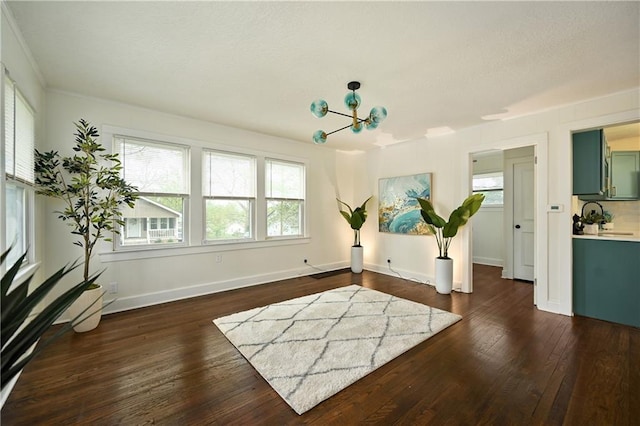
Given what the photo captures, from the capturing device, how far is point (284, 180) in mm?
5004

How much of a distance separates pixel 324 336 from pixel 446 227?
260 centimetres


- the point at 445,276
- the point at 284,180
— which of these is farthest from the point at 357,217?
the point at 445,276

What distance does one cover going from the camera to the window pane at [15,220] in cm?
217

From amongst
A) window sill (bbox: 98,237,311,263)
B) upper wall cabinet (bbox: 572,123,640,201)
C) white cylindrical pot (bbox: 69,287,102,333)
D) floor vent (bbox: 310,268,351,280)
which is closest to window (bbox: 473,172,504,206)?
upper wall cabinet (bbox: 572,123,640,201)

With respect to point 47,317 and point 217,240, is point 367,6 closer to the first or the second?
point 47,317

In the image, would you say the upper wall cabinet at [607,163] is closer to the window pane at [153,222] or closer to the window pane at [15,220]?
the window pane at [153,222]

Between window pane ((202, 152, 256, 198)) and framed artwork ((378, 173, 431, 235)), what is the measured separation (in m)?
2.61

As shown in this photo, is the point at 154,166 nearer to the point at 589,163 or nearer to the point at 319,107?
the point at 319,107

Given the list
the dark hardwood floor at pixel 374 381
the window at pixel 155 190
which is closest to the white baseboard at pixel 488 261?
the dark hardwood floor at pixel 374 381

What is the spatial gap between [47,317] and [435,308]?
362 cm

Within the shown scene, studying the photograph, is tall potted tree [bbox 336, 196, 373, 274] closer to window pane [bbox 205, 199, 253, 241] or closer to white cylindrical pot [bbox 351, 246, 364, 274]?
white cylindrical pot [bbox 351, 246, 364, 274]

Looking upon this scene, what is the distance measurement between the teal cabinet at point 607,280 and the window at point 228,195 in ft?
15.1

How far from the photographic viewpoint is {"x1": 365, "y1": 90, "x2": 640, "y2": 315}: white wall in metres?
3.20

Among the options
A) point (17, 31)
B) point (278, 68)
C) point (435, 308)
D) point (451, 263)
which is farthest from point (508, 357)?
point (17, 31)
